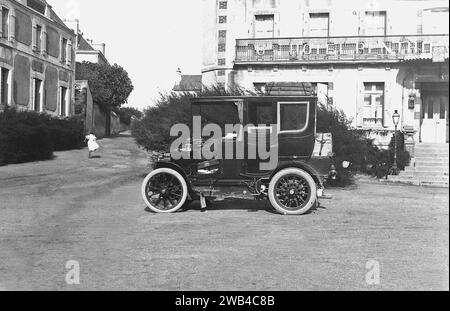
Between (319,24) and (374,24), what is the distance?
2.69 m

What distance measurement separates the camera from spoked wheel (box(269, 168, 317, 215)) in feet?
31.8

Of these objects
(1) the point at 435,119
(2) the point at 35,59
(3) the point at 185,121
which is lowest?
(3) the point at 185,121

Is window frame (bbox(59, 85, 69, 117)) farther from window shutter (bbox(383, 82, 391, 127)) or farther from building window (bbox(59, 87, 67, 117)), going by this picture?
window shutter (bbox(383, 82, 391, 127))

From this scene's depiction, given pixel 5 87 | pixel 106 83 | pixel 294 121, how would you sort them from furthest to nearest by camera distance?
pixel 106 83 < pixel 5 87 < pixel 294 121

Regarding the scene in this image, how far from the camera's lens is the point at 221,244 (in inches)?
277

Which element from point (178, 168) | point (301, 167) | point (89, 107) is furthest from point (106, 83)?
point (301, 167)

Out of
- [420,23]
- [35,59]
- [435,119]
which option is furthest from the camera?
[35,59]

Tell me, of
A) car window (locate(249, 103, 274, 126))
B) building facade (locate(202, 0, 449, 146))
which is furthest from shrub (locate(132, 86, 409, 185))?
building facade (locate(202, 0, 449, 146))

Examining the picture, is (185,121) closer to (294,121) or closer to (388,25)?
(294,121)

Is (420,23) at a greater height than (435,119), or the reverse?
(420,23)

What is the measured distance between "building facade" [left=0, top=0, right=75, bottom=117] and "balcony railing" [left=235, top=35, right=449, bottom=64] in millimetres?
11203

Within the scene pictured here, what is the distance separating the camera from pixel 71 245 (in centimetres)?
698

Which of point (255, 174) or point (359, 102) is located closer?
point (255, 174)

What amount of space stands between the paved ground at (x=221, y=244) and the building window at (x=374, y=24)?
14818 millimetres
